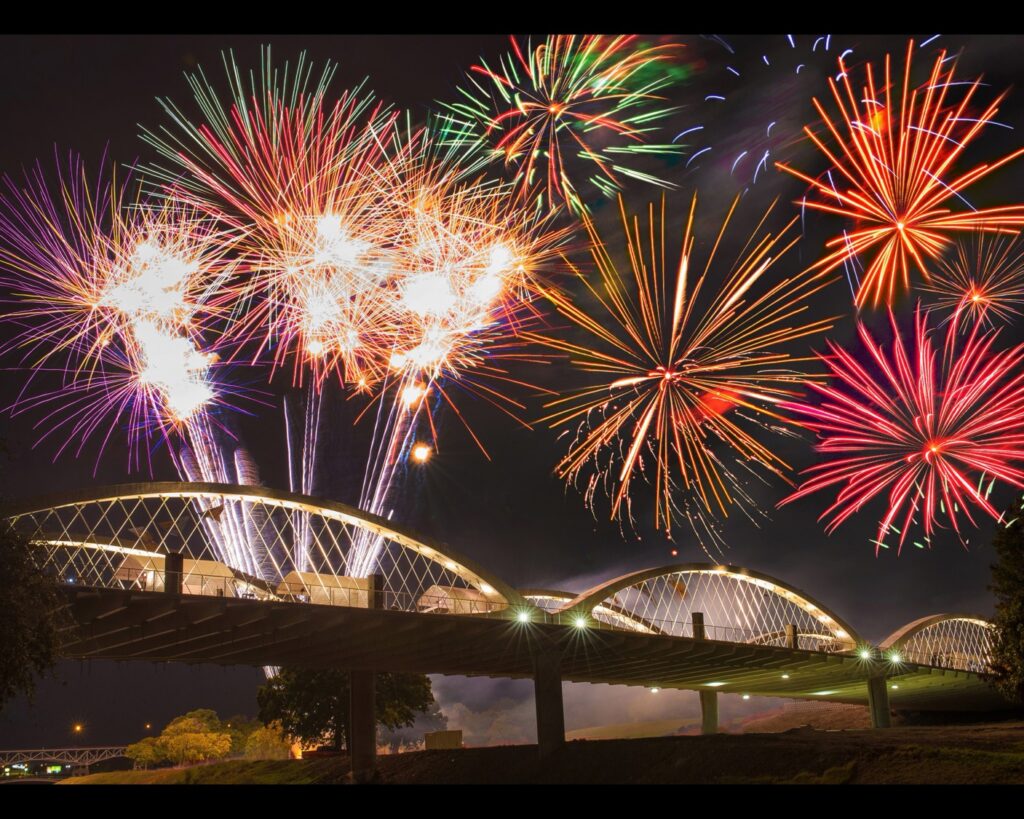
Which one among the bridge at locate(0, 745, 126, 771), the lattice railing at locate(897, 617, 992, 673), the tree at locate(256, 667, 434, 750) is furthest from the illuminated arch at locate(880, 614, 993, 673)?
the bridge at locate(0, 745, 126, 771)

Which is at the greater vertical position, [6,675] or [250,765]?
[6,675]

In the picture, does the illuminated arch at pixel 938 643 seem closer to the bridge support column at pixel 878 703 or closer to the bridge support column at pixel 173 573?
the bridge support column at pixel 878 703

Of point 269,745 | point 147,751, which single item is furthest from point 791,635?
point 147,751

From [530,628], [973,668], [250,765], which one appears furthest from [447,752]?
[973,668]

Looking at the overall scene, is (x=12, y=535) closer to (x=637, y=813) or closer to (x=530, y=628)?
(x=637, y=813)

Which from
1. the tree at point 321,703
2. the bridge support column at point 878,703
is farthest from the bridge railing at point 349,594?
the bridge support column at point 878,703

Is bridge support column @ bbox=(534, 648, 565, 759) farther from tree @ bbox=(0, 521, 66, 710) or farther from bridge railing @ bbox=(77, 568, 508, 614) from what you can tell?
tree @ bbox=(0, 521, 66, 710)
